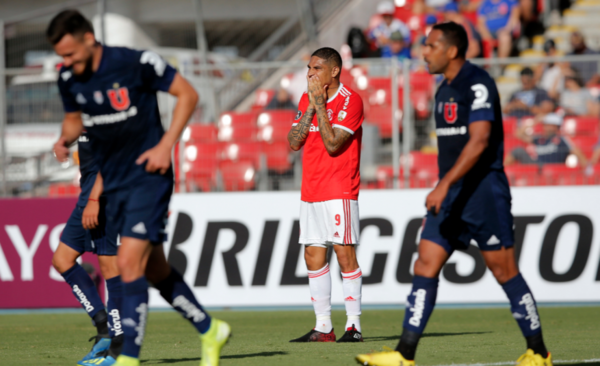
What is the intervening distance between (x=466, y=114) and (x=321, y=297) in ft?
8.25

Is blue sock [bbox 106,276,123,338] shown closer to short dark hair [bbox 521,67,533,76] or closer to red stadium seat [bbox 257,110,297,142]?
red stadium seat [bbox 257,110,297,142]

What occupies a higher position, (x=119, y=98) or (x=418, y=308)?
(x=119, y=98)

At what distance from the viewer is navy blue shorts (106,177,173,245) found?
4.50 m

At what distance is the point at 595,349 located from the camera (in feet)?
20.0

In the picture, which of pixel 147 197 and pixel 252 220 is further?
pixel 252 220

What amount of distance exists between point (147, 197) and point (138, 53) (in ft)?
2.77

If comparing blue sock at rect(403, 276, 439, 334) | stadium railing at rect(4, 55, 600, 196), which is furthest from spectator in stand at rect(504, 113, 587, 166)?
blue sock at rect(403, 276, 439, 334)

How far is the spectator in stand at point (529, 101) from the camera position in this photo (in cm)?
1142

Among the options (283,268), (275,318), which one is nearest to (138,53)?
(275,318)

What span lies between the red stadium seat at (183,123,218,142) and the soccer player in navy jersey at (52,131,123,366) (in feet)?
16.2

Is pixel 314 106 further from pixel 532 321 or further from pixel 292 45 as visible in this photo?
pixel 292 45

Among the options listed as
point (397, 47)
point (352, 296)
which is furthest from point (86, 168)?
point (397, 47)

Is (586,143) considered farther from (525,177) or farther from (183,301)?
(183,301)

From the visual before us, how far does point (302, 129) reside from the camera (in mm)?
6762
